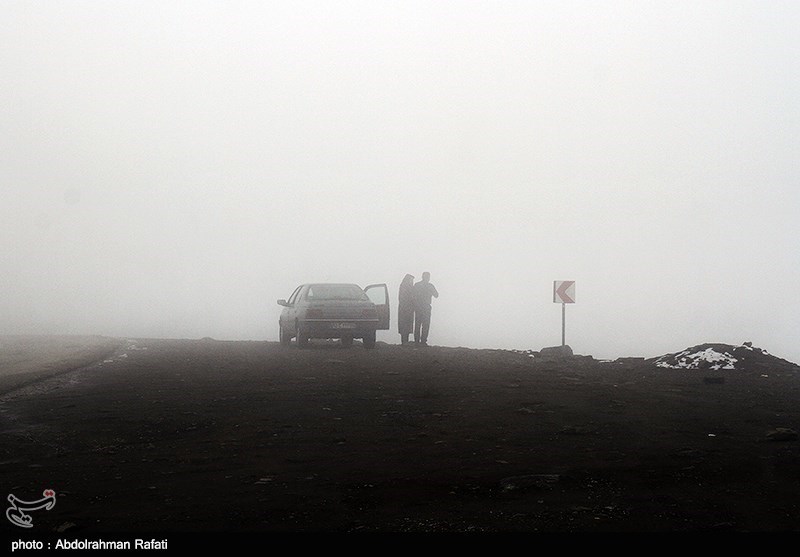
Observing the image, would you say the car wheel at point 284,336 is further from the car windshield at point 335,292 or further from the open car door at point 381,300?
the open car door at point 381,300

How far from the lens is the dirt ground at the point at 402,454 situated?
497 cm

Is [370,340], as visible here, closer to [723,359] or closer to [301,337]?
[301,337]

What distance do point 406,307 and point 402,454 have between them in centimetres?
1869

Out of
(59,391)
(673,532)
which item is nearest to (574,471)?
(673,532)

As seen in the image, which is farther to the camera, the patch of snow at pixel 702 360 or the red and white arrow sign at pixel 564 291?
the red and white arrow sign at pixel 564 291

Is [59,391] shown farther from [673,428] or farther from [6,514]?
[673,428]

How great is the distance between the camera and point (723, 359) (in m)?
16.6

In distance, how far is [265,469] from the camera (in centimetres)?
640

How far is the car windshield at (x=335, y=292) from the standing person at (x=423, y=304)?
2607 mm

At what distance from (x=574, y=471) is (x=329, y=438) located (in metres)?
2.66

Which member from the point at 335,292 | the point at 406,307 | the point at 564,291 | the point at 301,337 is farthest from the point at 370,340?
the point at 564,291

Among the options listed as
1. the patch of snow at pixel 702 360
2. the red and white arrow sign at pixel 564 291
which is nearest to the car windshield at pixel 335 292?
the red and white arrow sign at pixel 564 291

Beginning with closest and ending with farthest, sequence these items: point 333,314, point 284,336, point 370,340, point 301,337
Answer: point 333,314
point 301,337
point 370,340
point 284,336

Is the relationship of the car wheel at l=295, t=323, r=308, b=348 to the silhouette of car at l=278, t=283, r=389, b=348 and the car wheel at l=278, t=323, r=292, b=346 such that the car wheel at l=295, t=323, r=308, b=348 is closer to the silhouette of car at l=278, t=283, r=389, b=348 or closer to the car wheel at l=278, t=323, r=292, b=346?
the silhouette of car at l=278, t=283, r=389, b=348
